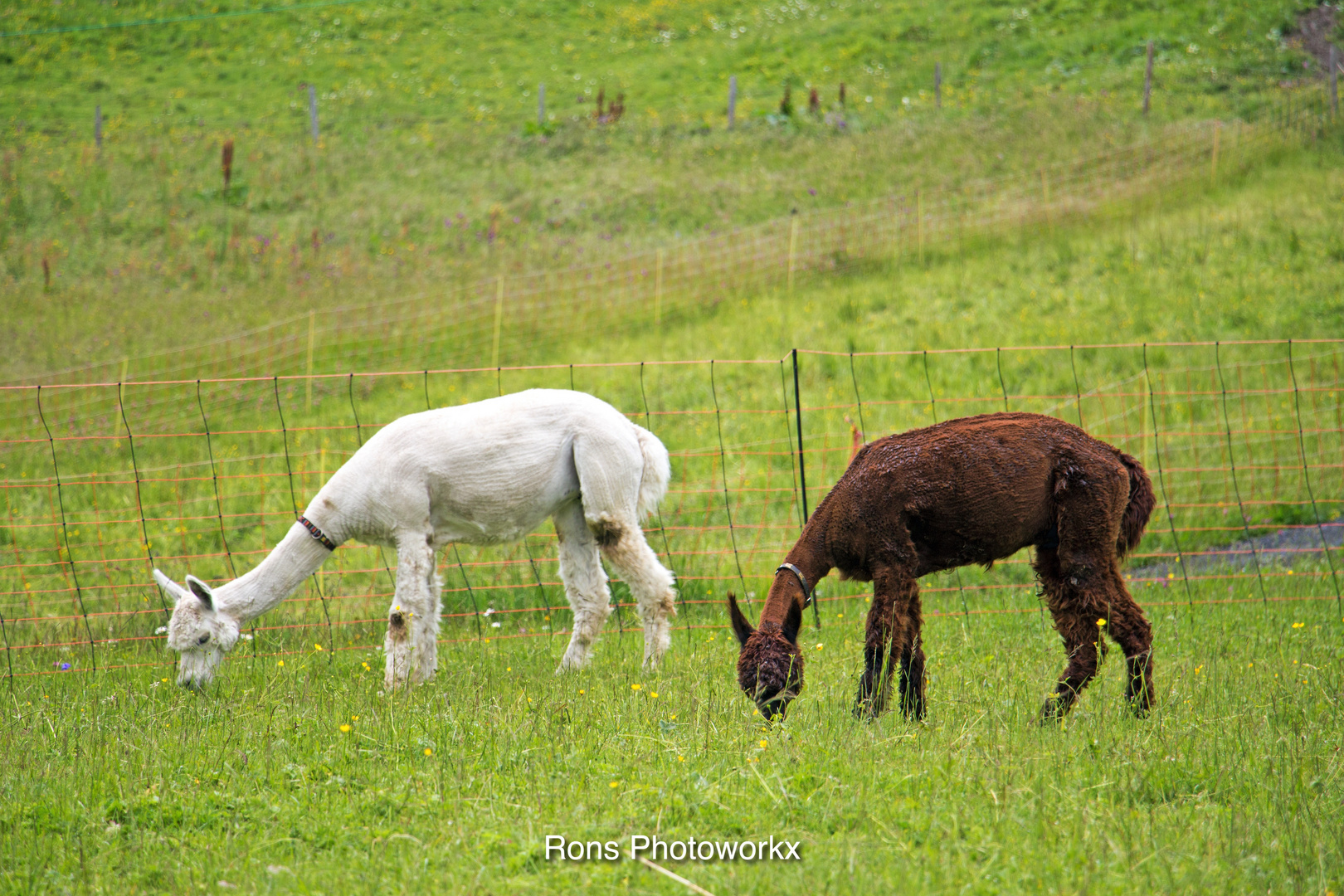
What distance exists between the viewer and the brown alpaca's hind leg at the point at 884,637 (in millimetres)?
4801

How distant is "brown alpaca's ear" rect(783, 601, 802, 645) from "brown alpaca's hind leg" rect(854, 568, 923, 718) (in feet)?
1.08

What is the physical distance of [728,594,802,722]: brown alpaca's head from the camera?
179 inches

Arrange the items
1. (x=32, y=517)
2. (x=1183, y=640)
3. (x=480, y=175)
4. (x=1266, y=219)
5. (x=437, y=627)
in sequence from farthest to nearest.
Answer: (x=480, y=175) < (x=1266, y=219) < (x=32, y=517) < (x=1183, y=640) < (x=437, y=627)

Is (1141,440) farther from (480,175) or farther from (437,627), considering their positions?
(480,175)

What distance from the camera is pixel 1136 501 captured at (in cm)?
523

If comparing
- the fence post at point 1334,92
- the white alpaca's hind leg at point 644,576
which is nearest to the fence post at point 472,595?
the white alpaca's hind leg at point 644,576

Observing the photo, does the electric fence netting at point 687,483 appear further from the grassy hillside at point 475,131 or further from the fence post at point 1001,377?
the grassy hillside at point 475,131

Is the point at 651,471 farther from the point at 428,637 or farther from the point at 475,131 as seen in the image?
the point at 475,131

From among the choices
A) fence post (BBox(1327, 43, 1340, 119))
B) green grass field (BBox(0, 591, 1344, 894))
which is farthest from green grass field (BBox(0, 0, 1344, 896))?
fence post (BBox(1327, 43, 1340, 119))

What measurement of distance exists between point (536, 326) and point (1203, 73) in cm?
1740

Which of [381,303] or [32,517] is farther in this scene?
[381,303]

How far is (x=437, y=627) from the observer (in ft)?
19.8

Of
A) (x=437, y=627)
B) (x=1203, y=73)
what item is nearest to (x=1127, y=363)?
(x=437, y=627)

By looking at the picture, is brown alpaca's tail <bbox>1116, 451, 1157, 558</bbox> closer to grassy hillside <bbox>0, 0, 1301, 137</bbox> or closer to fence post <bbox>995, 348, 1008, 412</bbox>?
fence post <bbox>995, 348, 1008, 412</bbox>
